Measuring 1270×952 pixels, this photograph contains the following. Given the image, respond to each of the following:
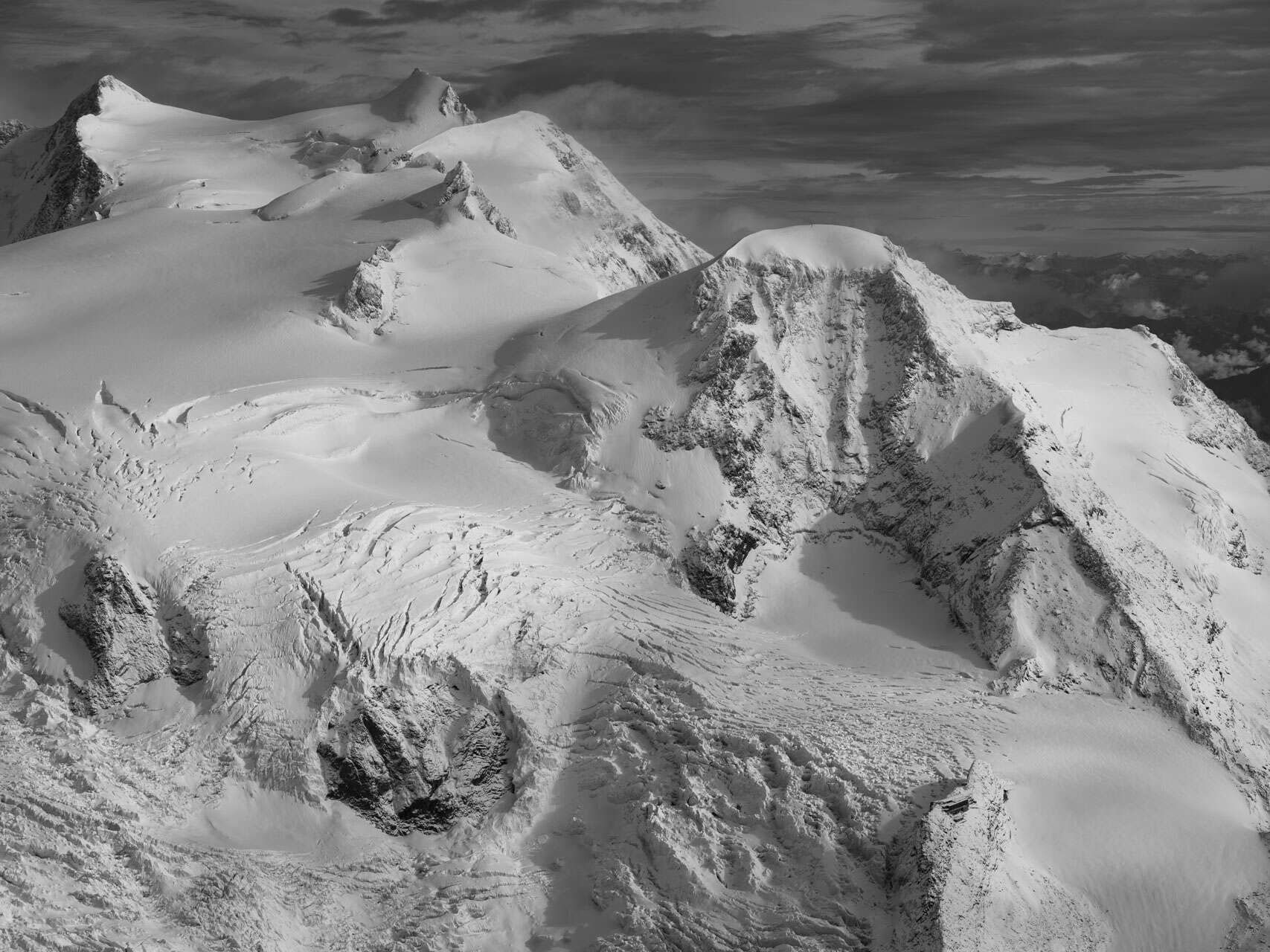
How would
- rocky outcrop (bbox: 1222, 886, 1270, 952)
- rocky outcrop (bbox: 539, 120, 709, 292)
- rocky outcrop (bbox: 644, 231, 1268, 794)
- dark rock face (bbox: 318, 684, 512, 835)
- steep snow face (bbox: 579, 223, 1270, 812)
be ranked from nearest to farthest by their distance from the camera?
rocky outcrop (bbox: 1222, 886, 1270, 952), dark rock face (bbox: 318, 684, 512, 835), rocky outcrop (bbox: 644, 231, 1268, 794), steep snow face (bbox: 579, 223, 1270, 812), rocky outcrop (bbox: 539, 120, 709, 292)

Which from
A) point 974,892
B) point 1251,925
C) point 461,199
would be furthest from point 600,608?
point 461,199

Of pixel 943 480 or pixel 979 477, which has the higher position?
pixel 979 477

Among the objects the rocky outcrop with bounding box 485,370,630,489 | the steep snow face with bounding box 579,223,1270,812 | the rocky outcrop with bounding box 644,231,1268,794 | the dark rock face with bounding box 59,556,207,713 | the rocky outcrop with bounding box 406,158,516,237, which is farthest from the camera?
the rocky outcrop with bounding box 406,158,516,237

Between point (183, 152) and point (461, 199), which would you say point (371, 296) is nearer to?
point (461, 199)

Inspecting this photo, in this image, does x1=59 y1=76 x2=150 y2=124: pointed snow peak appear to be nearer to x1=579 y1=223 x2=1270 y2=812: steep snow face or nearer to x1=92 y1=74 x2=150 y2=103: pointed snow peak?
x1=92 y1=74 x2=150 y2=103: pointed snow peak

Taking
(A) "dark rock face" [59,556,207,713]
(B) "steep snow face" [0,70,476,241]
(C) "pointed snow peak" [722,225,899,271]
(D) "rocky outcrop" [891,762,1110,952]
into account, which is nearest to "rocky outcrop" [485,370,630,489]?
(C) "pointed snow peak" [722,225,899,271]

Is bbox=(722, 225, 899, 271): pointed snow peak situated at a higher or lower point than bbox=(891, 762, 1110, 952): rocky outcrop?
higher
